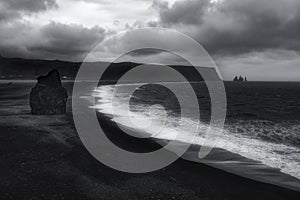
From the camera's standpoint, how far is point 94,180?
9.03 metres

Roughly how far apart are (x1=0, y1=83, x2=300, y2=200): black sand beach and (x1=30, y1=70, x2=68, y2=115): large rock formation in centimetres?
1008

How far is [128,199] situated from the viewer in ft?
25.6

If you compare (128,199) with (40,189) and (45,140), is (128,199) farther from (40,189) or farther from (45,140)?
(45,140)

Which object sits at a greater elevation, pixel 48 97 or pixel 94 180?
pixel 48 97

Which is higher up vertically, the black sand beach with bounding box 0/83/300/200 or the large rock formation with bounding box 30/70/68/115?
the large rock formation with bounding box 30/70/68/115

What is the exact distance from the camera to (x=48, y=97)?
22.7 m

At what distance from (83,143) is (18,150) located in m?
2.80

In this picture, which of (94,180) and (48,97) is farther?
(48,97)

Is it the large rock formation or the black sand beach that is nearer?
the black sand beach

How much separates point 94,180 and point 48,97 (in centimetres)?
1522

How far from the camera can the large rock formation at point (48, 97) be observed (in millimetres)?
22344

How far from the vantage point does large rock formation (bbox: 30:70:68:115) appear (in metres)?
22.3

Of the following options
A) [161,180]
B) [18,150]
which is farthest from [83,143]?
[161,180]

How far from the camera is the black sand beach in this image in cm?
810
